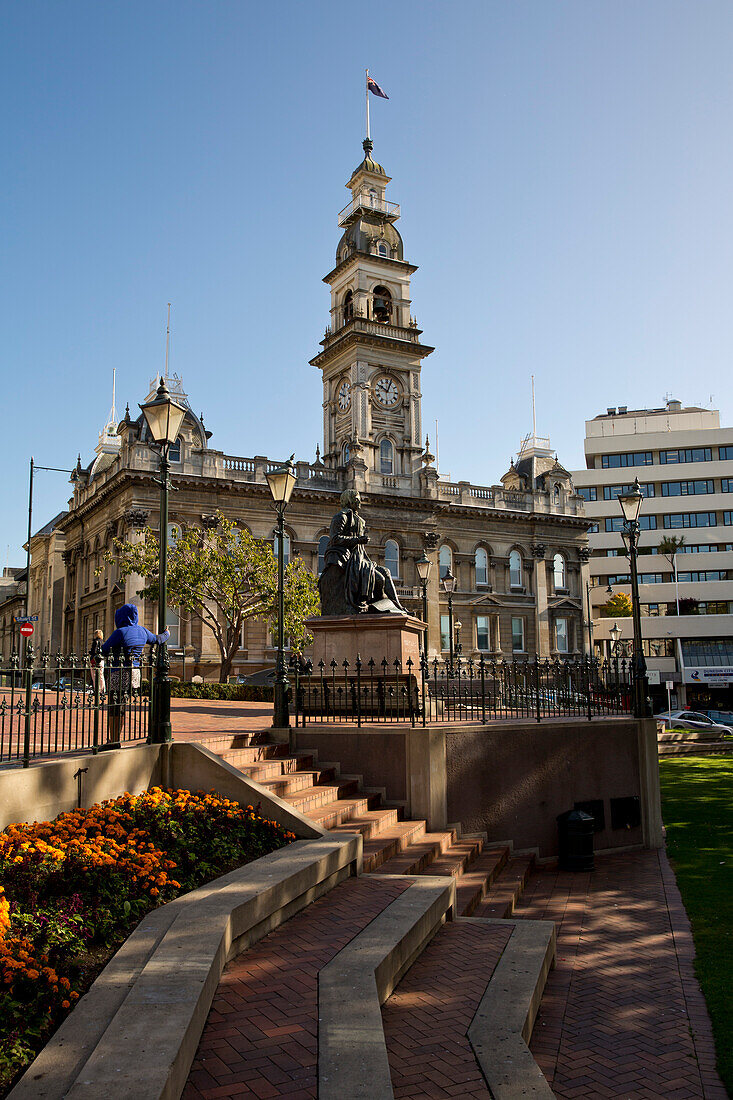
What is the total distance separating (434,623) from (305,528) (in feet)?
31.0

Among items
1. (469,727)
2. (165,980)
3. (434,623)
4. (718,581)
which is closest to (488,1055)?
(165,980)

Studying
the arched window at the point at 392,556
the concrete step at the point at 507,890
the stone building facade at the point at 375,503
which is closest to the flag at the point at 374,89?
the stone building facade at the point at 375,503

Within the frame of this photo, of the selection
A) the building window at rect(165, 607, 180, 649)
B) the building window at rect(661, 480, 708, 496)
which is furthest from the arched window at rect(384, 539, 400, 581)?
the building window at rect(661, 480, 708, 496)

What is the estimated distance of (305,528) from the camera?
45469 millimetres

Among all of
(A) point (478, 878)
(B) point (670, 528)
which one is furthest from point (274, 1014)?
(B) point (670, 528)

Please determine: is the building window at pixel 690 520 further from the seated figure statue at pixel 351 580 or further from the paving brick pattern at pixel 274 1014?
the paving brick pattern at pixel 274 1014

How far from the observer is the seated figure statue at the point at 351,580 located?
51.8ft

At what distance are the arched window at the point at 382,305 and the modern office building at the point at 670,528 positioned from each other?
2454cm

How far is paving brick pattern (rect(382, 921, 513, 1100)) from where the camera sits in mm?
4867

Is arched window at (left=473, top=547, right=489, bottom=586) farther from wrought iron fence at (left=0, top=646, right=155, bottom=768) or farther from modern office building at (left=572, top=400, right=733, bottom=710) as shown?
wrought iron fence at (left=0, top=646, right=155, bottom=768)

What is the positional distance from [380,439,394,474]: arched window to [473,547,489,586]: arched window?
25.7 feet

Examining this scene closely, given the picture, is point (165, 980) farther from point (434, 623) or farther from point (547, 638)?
point (547, 638)

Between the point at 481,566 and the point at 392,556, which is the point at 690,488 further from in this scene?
the point at 392,556

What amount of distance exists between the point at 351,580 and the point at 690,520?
56.6 metres
